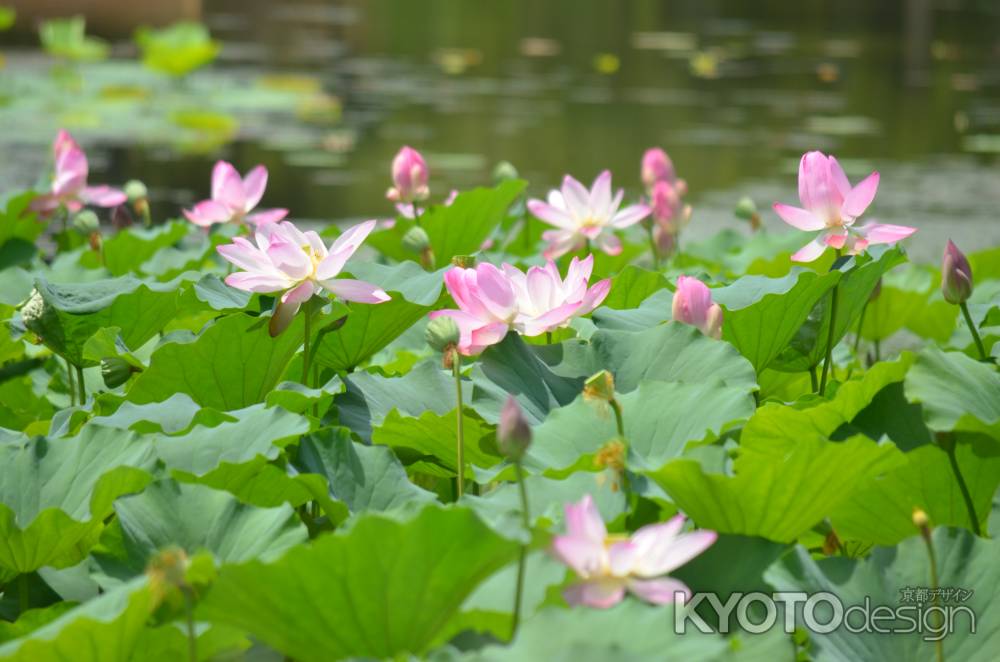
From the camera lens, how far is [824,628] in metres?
1.04

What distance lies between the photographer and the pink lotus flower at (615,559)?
904mm

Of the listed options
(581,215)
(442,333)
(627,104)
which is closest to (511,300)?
(442,333)

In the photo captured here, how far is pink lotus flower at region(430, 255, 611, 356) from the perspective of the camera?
1.28 meters

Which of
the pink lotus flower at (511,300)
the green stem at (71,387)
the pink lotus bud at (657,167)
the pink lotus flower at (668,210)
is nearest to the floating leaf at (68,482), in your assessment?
the pink lotus flower at (511,300)

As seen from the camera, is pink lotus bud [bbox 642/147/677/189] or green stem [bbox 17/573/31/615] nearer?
green stem [bbox 17/573/31/615]

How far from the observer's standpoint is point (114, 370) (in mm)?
1501

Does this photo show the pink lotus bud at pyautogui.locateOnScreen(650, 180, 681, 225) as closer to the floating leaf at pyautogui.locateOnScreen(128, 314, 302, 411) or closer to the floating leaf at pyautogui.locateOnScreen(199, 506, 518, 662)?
the floating leaf at pyautogui.locateOnScreen(128, 314, 302, 411)

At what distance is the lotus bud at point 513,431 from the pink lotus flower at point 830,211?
1.98 ft

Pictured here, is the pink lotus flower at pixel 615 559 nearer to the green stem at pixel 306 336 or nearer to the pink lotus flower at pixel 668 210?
the green stem at pixel 306 336

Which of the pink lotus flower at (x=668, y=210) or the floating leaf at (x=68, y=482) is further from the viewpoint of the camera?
the pink lotus flower at (x=668, y=210)

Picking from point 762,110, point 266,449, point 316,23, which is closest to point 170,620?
point 266,449

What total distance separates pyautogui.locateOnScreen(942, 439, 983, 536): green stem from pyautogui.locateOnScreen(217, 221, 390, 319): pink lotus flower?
21.0 inches

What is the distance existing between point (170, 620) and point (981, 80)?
24.5ft

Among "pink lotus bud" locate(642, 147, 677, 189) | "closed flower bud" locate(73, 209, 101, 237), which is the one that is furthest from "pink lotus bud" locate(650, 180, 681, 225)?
"closed flower bud" locate(73, 209, 101, 237)
